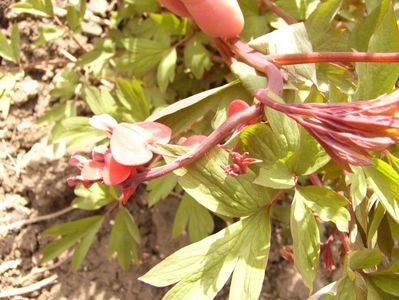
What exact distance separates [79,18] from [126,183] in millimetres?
803

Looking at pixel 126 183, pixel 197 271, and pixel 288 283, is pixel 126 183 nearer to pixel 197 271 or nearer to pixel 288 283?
pixel 197 271

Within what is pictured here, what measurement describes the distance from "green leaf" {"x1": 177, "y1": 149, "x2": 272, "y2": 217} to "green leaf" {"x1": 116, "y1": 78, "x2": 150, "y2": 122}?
1.69ft

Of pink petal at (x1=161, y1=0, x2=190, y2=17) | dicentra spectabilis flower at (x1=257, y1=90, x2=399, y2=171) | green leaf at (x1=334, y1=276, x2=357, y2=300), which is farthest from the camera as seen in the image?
pink petal at (x1=161, y1=0, x2=190, y2=17)

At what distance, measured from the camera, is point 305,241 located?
3.14 ft

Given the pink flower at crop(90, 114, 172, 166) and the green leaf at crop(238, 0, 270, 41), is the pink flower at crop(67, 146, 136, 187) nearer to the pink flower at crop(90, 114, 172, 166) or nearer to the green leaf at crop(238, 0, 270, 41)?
the pink flower at crop(90, 114, 172, 166)

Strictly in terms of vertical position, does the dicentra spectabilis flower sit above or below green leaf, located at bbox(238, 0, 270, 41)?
above

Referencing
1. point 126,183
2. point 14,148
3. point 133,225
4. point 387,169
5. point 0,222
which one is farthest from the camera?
point 14,148

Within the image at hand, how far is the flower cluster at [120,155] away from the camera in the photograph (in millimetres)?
811

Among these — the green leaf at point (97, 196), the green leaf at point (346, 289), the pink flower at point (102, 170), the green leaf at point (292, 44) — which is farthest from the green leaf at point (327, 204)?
the green leaf at point (97, 196)

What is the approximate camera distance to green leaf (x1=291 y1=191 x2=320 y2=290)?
94cm

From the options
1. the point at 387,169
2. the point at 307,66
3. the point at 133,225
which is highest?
the point at 307,66

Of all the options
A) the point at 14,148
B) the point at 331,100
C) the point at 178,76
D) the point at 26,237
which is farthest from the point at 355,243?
the point at 14,148

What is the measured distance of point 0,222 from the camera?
5.26 feet

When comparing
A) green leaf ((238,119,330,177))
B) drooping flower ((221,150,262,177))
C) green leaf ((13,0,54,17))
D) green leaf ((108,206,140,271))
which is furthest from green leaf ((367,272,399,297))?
green leaf ((13,0,54,17))
